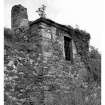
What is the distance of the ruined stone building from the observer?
21.5 ft

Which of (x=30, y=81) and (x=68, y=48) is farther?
(x=68, y=48)

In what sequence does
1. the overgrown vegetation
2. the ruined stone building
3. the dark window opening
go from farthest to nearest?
the dark window opening
the ruined stone building
the overgrown vegetation

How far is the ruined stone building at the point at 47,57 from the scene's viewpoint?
6.54m

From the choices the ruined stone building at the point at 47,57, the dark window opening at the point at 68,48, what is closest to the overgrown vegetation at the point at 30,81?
the ruined stone building at the point at 47,57

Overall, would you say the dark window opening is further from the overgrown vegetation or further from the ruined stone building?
the overgrown vegetation

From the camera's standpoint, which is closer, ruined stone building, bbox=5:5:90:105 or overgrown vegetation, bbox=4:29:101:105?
overgrown vegetation, bbox=4:29:101:105

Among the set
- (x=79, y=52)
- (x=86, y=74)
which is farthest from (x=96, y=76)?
(x=79, y=52)

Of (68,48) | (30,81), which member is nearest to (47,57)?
(30,81)

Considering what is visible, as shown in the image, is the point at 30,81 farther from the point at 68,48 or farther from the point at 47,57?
the point at 68,48

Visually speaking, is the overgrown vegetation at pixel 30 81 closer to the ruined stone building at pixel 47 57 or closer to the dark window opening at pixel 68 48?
the ruined stone building at pixel 47 57

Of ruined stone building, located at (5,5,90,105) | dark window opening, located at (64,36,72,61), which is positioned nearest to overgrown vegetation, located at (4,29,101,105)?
ruined stone building, located at (5,5,90,105)

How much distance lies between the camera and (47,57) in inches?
283

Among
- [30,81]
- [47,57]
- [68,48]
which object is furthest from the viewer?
[68,48]

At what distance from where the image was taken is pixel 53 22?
7.78m
